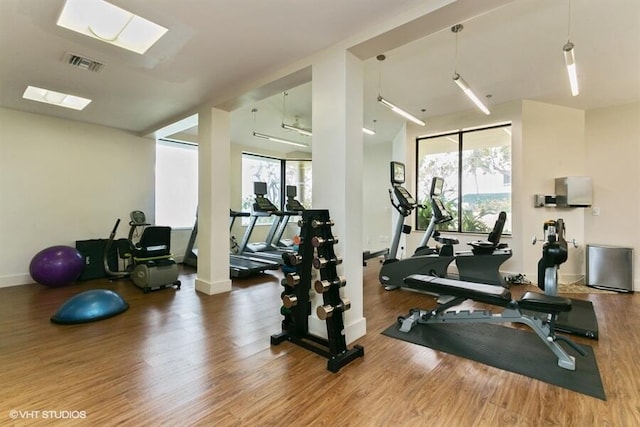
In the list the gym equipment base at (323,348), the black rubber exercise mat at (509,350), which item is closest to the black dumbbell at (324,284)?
the gym equipment base at (323,348)

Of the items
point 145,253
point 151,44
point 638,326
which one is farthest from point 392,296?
point 151,44

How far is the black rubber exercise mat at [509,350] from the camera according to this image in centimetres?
211

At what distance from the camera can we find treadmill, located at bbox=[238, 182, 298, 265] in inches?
235

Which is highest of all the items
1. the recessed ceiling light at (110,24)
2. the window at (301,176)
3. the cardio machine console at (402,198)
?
the recessed ceiling light at (110,24)

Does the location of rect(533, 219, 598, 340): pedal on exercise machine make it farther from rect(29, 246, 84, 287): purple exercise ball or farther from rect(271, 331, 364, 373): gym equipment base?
rect(29, 246, 84, 287): purple exercise ball

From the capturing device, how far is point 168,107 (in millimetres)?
4504

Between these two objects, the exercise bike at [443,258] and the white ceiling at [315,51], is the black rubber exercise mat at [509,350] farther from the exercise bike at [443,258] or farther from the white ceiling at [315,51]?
the white ceiling at [315,51]

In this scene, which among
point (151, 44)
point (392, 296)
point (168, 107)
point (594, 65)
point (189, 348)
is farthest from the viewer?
point (168, 107)

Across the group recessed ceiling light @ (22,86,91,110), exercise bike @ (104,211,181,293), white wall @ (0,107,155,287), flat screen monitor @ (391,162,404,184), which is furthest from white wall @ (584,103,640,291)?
white wall @ (0,107,155,287)

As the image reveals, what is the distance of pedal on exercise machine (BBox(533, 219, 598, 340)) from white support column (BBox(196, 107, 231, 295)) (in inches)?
149

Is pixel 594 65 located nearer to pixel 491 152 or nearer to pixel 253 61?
pixel 491 152

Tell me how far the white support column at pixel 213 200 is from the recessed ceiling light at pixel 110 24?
1441mm

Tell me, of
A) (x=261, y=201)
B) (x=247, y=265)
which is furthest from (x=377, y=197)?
(x=247, y=265)

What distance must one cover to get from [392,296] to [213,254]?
101 inches
